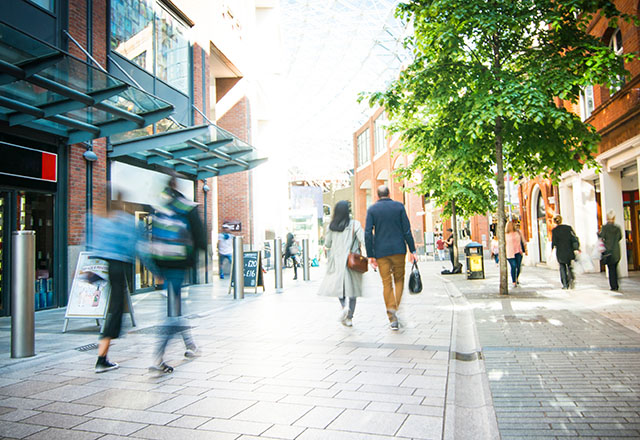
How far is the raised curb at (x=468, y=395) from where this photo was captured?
9.96 feet

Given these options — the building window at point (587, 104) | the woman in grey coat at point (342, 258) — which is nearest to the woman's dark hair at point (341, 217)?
the woman in grey coat at point (342, 258)

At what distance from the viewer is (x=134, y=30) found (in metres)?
12.0

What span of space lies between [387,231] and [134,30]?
917cm

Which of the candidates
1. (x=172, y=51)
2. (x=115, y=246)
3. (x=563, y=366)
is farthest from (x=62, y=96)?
(x=563, y=366)

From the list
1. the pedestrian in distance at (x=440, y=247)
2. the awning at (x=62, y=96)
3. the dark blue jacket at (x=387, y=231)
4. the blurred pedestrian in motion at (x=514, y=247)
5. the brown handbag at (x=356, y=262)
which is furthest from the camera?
the pedestrian in distance at (x=440, y=247)

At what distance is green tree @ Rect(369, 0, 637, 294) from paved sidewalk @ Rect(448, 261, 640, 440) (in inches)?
111

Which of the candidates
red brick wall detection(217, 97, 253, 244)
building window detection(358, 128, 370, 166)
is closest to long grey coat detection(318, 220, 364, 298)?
red brick wall detection(217, 97, 253, 244)

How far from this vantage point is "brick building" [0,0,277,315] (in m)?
7.79

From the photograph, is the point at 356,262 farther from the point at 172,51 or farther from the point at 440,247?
the point at 440,247

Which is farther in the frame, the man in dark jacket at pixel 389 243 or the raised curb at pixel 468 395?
the man in dark jacket at pixel 389 243

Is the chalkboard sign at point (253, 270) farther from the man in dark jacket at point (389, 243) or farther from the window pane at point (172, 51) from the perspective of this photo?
the man in dark jacket at point (389, 243)

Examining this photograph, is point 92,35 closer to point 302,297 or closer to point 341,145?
point 302,297

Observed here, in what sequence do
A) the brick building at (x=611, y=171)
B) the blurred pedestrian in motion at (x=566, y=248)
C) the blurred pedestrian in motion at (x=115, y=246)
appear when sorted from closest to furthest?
the blurred pedestrian in motion at (x=115, y=246)
the blurred pedestrian in motion at (x=566, y=248)
the brick building at (x=611, y=171)

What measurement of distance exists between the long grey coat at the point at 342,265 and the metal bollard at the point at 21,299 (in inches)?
130
